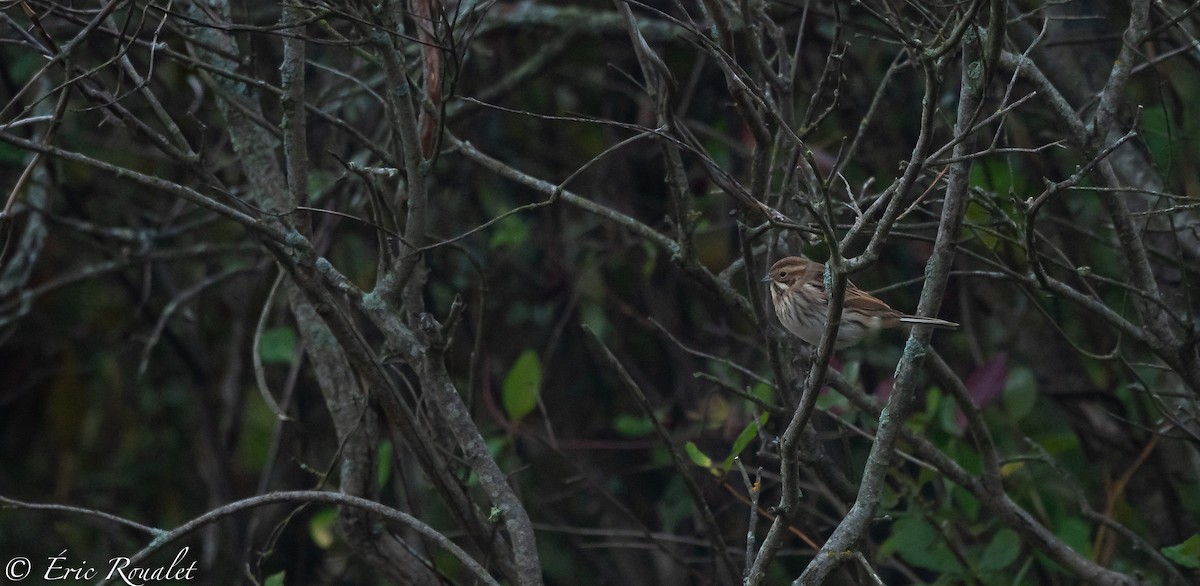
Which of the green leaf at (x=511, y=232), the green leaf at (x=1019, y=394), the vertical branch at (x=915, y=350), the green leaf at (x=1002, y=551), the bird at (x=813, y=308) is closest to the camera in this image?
the vertical branch at (x=915, y=350)

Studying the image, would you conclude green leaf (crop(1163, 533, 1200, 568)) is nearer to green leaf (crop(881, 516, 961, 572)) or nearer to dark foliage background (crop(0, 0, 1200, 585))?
dark foliage background (crop(0, 0, 1200, 585))

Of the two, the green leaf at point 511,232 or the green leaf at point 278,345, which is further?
the green leaf at point 511,232

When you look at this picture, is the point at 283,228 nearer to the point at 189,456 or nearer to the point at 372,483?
the point at 372,483

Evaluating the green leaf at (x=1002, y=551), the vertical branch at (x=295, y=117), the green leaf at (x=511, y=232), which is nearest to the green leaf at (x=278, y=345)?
the green leaf at (x=511, y=232)

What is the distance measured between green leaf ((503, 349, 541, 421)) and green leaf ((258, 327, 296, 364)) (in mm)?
1173

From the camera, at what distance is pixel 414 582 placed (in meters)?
4.21

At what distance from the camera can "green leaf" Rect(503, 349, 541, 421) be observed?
214 inches

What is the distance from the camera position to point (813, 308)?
202 inches

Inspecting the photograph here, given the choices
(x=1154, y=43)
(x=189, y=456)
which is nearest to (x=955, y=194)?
(x=1154, y=43)

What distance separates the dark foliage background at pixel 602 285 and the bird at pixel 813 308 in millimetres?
162

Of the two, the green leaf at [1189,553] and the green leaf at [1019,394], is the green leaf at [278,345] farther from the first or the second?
the green leaf at [1189,553]

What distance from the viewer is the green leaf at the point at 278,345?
5.85 m

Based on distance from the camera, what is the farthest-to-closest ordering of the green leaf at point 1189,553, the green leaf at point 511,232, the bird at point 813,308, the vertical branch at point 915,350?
1. the green leaf at point 511,232
2. the bird at point 813,308
3. the green leaf at point 1189,553
4. the vertical branch at point 915,350

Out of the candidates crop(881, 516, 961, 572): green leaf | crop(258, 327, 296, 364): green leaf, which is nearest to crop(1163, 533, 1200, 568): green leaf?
crop(881, 516, 961, 572): green leaf
